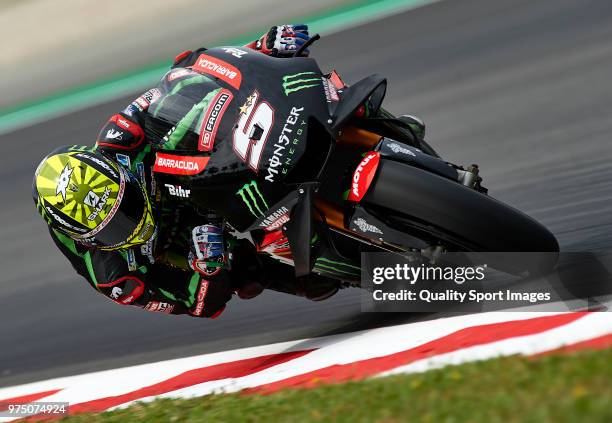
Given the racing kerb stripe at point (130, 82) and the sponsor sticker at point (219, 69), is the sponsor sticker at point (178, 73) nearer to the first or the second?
the sponsor sticker at point (219, 69)

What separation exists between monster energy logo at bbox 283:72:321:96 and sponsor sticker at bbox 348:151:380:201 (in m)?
0.44

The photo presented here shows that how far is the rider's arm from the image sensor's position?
15.3 ft

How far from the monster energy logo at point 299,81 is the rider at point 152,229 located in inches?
15.4

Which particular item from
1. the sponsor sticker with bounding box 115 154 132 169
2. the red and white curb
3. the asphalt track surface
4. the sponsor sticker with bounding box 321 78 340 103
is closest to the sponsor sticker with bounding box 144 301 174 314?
the red and white curb

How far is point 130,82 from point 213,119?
620 centimetres

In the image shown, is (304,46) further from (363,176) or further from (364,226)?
(364,226)

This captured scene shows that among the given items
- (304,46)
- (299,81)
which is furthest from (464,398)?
(304,46)

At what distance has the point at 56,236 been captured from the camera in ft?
16.3

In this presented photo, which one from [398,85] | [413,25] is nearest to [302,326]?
[398,85]

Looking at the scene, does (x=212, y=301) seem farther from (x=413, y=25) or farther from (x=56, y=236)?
(x=413, y=25)

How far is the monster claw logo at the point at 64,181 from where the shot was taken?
14.2 ft

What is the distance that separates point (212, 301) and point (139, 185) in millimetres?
706

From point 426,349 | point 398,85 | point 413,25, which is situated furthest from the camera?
point 413,25

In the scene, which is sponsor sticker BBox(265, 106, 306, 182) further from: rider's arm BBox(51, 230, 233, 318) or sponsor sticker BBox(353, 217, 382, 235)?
rider's arm BBox(51, 230, 233, 318)
